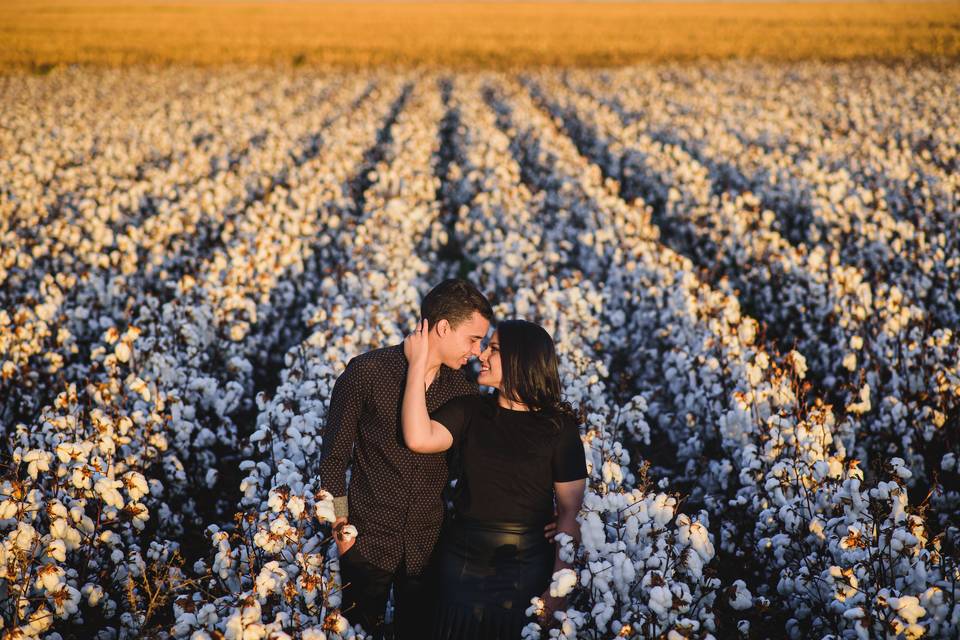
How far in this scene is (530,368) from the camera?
3.86m

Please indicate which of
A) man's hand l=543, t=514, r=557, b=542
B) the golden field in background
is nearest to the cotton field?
man's hand l=543, t=514, r=557, b=542

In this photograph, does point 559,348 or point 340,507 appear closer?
point 340,507

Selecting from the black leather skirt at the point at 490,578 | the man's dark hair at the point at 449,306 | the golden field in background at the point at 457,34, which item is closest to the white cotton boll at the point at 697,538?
the black leather skirt at the point at 490,578

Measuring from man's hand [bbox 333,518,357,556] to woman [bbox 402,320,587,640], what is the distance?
505mm

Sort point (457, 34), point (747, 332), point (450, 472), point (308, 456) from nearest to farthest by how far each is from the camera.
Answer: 1. point (450, 472)
2. point (308, 456)
3. point (747, 332)
4. point (457, 34)

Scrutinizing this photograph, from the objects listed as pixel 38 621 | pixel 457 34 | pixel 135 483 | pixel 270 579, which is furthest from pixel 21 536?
pixel 457 34

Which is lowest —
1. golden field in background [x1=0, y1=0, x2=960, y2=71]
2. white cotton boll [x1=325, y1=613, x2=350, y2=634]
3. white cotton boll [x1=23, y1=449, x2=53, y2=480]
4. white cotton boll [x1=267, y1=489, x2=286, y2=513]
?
white cotton boll [x1=325, y1=613, x2=350, y2=634]

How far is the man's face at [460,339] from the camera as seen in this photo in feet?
13.2

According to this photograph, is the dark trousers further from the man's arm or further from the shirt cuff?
the man's arm

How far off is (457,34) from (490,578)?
65.4 metres

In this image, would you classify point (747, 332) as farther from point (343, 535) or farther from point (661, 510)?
point (343, 535)

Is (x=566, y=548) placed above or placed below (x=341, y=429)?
below

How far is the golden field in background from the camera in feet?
153

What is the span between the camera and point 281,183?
15852mm
